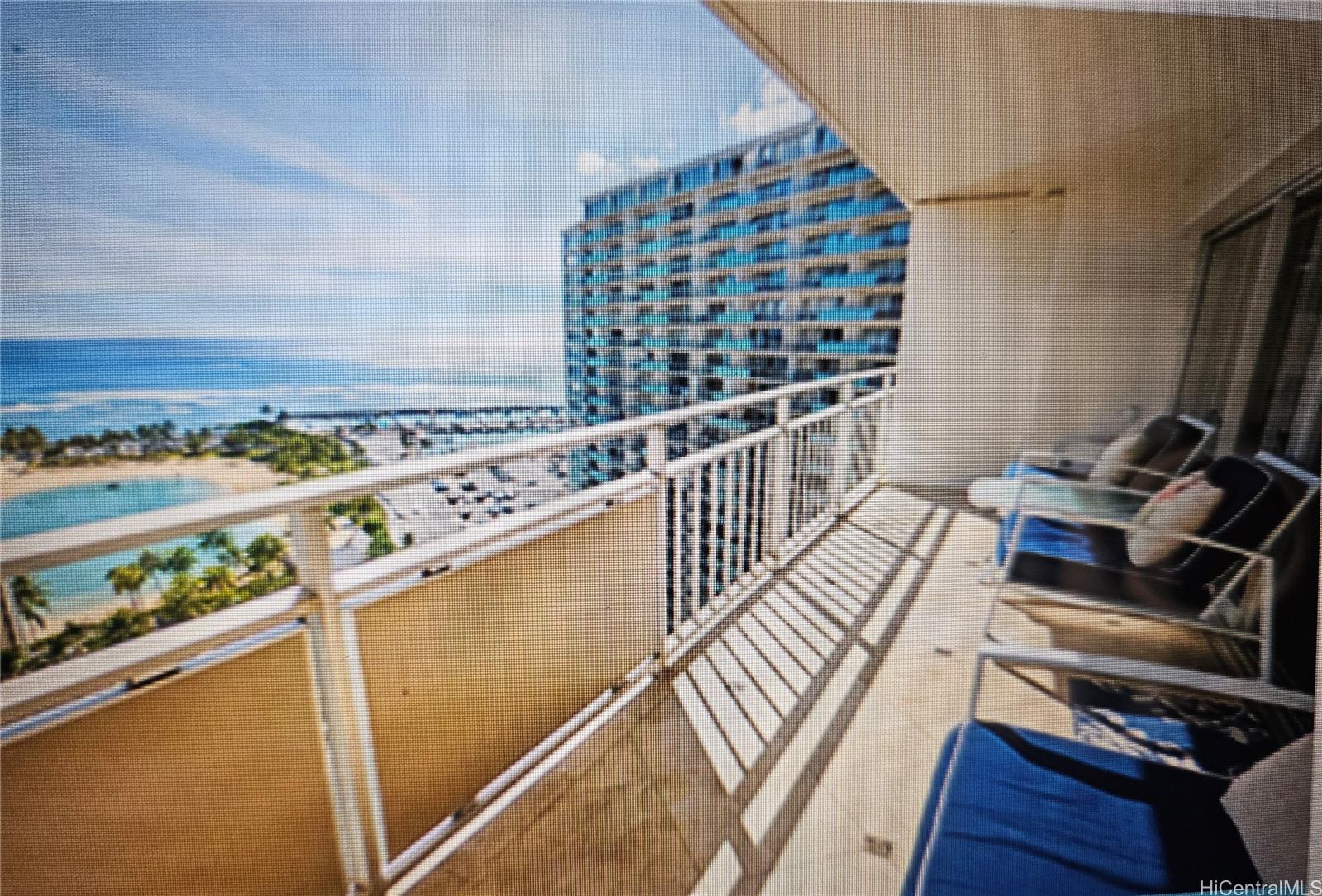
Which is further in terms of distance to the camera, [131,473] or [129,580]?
[129,580]

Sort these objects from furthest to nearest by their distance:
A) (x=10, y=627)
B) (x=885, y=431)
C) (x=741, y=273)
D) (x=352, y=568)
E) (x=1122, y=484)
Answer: (x=741, y=273), (x=885, y=431), (x=1122, y=484), (x=352, y=568), (x=10, y=627)

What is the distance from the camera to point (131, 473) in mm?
744

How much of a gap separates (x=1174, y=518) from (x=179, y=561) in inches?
119

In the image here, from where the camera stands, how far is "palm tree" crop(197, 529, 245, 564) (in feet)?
3.03

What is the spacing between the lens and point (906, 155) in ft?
11.8

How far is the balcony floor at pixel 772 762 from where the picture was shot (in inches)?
54.1

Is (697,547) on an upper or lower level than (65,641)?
lower

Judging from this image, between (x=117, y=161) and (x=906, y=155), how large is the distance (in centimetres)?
407

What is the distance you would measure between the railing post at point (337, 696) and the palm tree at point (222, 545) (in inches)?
3.6

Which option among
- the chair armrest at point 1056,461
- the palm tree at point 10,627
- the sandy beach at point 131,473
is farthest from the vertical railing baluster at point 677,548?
the chair armrest at point 1056,461

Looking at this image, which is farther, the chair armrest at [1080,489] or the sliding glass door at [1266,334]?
the chair armrest at [1080,489]

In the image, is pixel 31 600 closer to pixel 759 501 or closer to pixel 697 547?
pixel 697 547

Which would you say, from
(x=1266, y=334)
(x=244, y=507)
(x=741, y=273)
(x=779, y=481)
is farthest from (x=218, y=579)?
(x=741, y=273)

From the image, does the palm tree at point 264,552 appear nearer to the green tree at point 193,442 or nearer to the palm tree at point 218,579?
the palm tree at point 218,579
